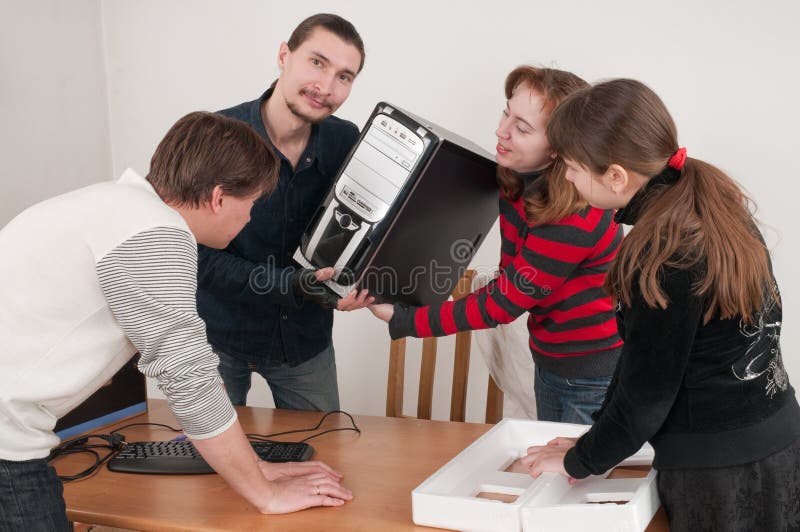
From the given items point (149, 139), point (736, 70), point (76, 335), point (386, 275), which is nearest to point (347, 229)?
point (386, 275)

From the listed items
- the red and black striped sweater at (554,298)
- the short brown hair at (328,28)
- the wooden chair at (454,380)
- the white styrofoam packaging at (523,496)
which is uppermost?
the short brown hair at (328,28)

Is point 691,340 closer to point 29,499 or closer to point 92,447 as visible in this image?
point 29,499

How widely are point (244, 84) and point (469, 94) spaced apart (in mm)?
756

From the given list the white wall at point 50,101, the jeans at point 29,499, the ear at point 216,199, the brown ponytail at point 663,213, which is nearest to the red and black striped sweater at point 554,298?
the brown ponytail at point 663,213

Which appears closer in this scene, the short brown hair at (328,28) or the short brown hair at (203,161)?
the short brown hair at (203,161)

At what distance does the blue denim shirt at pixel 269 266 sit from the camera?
160 centimetres

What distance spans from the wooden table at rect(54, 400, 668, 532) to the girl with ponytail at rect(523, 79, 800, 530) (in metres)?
0.14

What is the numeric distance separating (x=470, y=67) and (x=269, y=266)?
965 mm

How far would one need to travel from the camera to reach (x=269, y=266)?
1.60m

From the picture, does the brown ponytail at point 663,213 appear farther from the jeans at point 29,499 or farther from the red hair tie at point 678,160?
the jeans at point 29,499

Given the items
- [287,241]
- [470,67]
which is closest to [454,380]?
[287,241]

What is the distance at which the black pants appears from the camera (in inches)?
37.7

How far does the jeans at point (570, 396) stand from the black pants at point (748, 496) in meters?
0.46

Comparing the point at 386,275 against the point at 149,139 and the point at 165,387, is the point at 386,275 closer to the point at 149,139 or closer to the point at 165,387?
the point at 165,387
